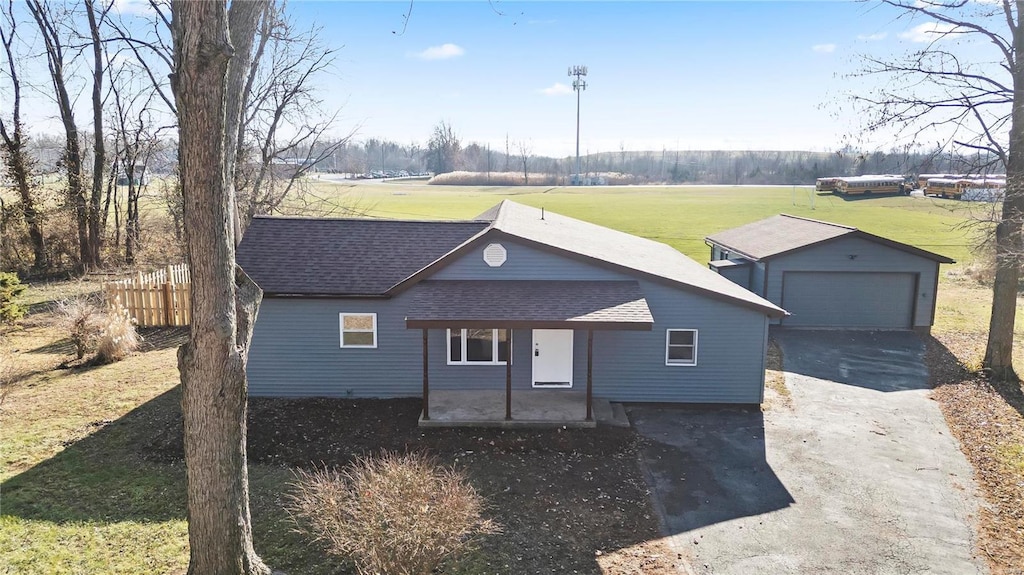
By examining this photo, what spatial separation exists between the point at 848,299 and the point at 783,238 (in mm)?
3549

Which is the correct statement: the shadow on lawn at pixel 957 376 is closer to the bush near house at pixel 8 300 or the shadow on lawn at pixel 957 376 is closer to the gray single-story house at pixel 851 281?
the gray single-story house at pixel 851 281

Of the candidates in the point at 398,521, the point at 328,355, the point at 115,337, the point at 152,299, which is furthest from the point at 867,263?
the point at 152,299

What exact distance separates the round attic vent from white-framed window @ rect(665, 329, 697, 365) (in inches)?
169

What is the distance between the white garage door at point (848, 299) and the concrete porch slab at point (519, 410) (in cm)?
1137

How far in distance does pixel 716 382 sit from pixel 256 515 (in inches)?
409

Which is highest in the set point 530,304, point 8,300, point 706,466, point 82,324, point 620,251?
point 620,251

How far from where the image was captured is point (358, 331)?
1562 centimetres

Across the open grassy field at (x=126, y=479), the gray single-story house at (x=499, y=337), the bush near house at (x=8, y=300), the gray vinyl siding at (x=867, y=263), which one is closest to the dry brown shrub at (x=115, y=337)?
the open grassy field at (x=126, y=479)

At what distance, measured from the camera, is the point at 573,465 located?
1210 cm

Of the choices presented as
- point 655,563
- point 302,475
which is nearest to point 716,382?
point 655,563

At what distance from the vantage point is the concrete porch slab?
1378 cm

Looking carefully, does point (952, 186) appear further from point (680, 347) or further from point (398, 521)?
point (398, 521)

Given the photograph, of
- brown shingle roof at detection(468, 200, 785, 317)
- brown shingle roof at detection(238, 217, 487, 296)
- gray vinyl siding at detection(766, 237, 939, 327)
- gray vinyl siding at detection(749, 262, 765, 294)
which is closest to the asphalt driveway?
brown shingle roof at detection(468, 200, 785, 317)

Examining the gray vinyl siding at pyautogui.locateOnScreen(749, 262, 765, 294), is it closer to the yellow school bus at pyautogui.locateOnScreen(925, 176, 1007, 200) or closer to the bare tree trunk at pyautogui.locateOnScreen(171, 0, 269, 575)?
the bare tree trunk at pyautogui.locateOnScreen(171, 0, 269, 575)
